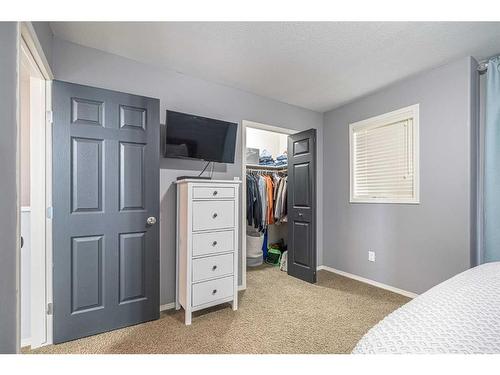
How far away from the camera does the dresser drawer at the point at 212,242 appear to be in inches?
76.6

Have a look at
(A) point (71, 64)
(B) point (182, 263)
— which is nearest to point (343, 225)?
(B) point (182, 263)

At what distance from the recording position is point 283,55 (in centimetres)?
195

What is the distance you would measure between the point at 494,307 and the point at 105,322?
2172 millimetres

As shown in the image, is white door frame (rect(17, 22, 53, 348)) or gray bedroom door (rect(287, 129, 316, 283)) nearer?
white door frame (rect(17, 22, 53, 348))

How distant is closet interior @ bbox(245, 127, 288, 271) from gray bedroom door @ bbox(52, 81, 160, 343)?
1.64 meters

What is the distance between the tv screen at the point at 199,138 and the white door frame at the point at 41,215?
0.80 m

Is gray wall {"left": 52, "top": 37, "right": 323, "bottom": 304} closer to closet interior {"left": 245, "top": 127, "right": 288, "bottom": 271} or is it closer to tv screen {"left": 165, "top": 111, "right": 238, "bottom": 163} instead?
tv screen {"left": 165, "top": 111, "right": 238, "bottom": 163}

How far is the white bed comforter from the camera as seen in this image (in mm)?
552

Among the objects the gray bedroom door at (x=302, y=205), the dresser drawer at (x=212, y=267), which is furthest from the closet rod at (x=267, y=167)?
the dresser drawer at (x=212, y=267)

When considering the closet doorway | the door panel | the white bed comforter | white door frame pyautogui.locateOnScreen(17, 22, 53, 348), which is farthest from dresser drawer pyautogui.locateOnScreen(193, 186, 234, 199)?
the white bed comforter

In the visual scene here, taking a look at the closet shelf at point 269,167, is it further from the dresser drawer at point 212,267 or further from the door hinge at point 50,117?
the door hinge at point 50,117
